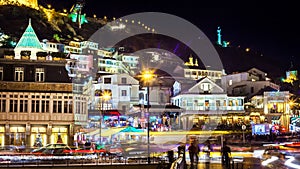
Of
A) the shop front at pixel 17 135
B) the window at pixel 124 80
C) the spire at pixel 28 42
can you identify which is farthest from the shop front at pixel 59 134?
the spire at pixel 28 42

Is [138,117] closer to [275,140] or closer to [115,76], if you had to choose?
[115,76]

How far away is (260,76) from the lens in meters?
101

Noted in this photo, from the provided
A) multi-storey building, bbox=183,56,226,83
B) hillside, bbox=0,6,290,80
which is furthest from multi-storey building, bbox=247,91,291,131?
hillside, bbox=0,6,290,80

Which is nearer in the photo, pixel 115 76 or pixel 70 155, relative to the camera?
pixel 70 155

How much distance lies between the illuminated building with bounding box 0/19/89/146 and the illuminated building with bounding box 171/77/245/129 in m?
28.7

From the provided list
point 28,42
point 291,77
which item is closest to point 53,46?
point 28,42

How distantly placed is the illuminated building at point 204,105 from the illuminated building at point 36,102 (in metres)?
28.7

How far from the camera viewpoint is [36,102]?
48.5m

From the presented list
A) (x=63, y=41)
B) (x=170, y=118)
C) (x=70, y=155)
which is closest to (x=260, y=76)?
(x=170, y=118)

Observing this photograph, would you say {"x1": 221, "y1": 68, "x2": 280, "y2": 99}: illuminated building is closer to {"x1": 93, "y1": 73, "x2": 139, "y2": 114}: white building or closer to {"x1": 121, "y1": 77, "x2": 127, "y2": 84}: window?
{"x1": 93, "y1": 73, "x2": 139, "y2": 114}: white building

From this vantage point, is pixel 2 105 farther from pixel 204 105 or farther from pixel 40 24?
pixel 40 24

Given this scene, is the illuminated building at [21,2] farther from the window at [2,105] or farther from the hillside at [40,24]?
the window at [2,105]

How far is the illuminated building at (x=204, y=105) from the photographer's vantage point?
75.6 meters

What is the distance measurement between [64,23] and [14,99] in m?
108
